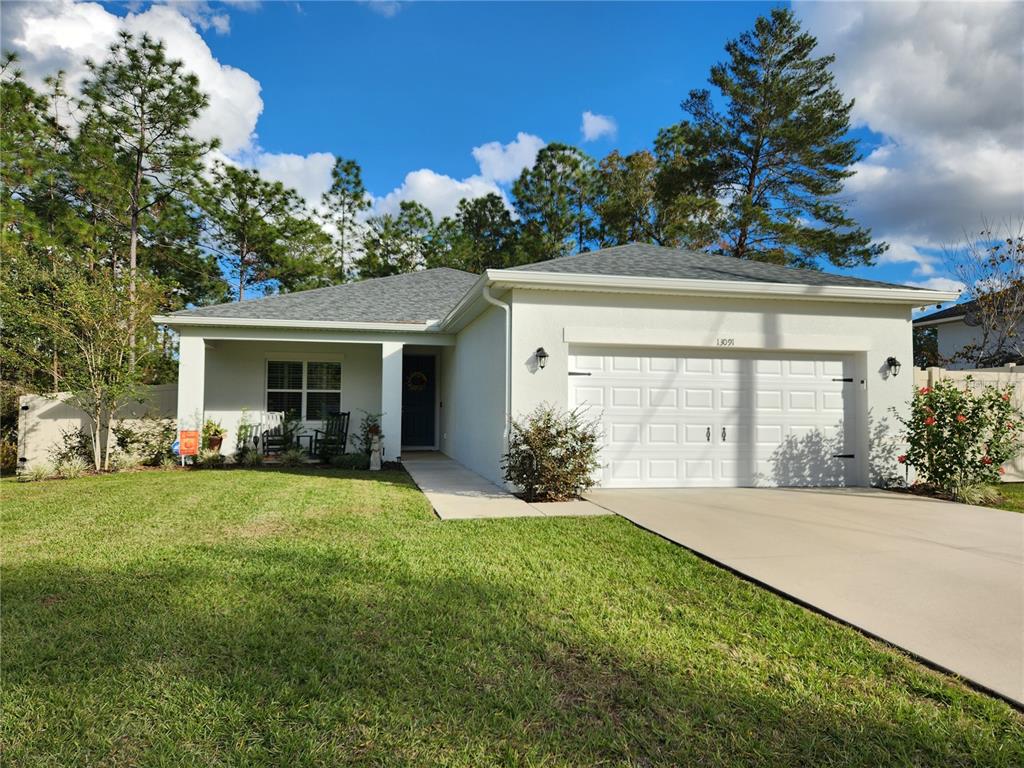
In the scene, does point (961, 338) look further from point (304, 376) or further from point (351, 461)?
point (304, 376)

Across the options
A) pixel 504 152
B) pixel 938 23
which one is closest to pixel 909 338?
pixel 938 23

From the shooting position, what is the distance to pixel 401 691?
2.53m

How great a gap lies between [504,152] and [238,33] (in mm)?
13699

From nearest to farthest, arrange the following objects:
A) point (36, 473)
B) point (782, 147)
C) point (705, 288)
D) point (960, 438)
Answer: point (960, 438) < point (705, 288) < point (36, 473) < point (782, 147)

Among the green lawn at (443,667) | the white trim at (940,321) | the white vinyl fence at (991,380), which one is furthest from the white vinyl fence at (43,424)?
the white trim at (940,321)

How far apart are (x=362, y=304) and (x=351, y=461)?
384 cm

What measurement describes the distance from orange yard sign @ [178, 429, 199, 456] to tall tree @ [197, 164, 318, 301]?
1313 centimetres

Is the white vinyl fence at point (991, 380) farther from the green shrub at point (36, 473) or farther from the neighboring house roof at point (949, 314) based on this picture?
the green shrub at point (36, 473)

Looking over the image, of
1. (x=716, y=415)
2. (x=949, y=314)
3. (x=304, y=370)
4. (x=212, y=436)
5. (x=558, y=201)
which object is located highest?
(x=558, y=201)

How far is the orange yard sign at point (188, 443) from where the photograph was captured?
10680 mm

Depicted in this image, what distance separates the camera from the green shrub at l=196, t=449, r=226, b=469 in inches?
427

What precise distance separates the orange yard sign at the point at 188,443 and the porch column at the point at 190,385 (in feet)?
1.09

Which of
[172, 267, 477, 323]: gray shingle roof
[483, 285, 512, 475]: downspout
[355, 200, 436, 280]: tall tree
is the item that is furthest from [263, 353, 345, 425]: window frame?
[355, 200, 436, 280]: tall tree

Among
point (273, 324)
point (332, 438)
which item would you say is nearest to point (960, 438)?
point (332, 438)
